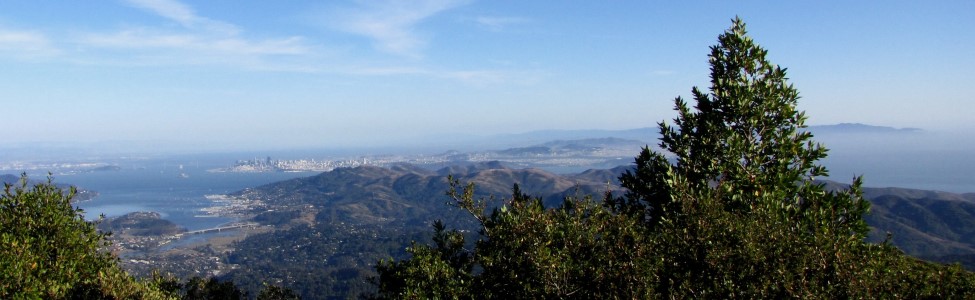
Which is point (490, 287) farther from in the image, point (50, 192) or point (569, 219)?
point (50, 192)

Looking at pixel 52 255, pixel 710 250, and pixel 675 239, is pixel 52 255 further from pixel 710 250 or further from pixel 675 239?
pixel 710 250

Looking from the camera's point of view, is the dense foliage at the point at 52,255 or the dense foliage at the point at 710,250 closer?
the dense foliage at the point at 710,250

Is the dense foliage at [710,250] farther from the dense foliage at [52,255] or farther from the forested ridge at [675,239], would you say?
the dense foliage at [52,255]

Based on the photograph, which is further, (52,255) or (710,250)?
(52,255)

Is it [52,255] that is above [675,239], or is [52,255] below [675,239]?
below

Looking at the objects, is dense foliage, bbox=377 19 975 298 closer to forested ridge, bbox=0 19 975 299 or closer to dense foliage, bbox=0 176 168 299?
forested ridge, bbox=0 19 975 299

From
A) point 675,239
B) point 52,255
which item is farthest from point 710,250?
point 52,255

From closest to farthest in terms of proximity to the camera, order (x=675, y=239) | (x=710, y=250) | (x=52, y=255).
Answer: (x=710, y=250)
(x=675, y=239)
(x=52, y=255)

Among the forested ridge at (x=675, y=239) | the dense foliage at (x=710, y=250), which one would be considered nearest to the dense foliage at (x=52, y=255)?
the forested ridge at (x=675, y=239)

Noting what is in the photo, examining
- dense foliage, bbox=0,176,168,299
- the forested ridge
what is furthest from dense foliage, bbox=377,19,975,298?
dense foliage, bbox=0,176,168,299

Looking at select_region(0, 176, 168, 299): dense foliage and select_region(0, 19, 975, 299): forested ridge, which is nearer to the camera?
select_region(0, 19, 975, 299): forested ridge
